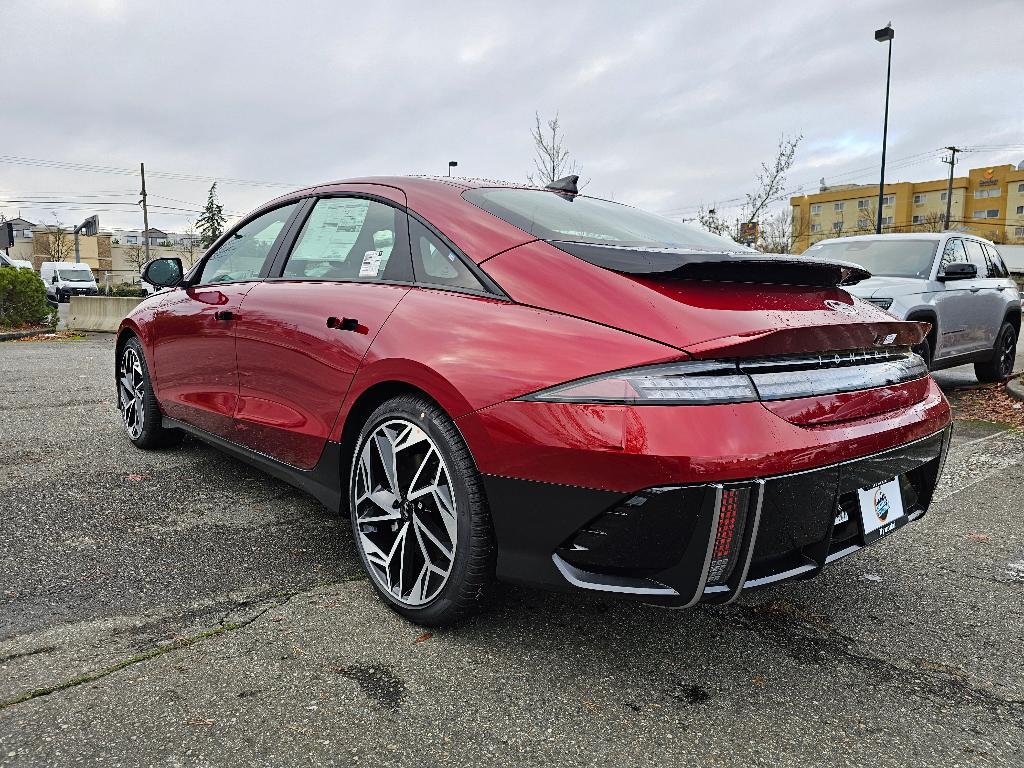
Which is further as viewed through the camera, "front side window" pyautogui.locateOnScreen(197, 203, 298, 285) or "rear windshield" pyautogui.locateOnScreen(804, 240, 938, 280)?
"rear windshield" pyautogui.locateOnScreen(804, 240, 938, 280)

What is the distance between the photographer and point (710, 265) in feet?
Answer: 6.85

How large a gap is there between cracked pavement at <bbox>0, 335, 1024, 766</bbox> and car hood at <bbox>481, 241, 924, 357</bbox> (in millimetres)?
933

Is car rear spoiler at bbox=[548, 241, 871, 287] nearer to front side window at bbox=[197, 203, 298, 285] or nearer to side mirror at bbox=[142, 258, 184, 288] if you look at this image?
front side window at bbox=[197, 203, 298, 285]

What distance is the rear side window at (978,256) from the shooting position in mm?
7820

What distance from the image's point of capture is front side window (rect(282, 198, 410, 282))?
8.79 feet

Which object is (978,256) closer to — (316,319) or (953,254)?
(953,254)

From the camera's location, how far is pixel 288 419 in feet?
9.53

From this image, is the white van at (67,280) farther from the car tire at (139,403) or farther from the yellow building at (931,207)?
the yellow building at (931,207)

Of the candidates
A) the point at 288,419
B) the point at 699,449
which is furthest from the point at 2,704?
the point at 699,449

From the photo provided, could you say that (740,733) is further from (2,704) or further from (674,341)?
(2,704)

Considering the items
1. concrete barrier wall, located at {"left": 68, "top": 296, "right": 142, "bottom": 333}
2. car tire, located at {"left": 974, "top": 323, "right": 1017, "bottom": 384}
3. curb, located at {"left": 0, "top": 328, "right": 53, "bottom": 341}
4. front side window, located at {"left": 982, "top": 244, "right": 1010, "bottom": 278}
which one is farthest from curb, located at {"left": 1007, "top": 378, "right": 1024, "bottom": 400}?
curb, located at {"left": 0, "top": 328, "right": 53, "bottom": 341}

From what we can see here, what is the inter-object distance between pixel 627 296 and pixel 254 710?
143cm

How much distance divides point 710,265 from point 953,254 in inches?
260

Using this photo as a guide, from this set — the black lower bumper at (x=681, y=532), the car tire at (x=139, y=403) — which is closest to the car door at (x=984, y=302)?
the black lower bumper at (x=681, y=532)
